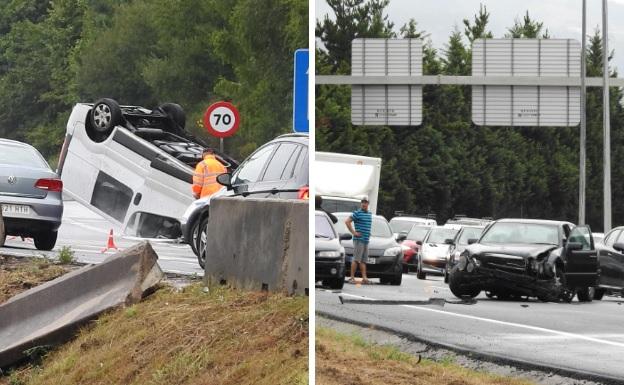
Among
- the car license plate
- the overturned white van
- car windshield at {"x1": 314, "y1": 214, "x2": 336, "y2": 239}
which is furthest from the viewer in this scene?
the car license plate

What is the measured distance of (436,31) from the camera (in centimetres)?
583

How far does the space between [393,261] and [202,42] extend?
9.08 metres

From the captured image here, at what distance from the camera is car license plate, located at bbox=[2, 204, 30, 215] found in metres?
13.2

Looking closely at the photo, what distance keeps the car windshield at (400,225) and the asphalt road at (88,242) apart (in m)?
6.12

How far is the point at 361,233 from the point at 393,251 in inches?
7.6

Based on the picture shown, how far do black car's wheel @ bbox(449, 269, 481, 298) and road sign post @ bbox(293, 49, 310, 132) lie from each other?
4.29 metres

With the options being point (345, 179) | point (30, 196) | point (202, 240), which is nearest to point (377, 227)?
point (345, 179)

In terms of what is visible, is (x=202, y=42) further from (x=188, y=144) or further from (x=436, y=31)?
(x=436, y=31)

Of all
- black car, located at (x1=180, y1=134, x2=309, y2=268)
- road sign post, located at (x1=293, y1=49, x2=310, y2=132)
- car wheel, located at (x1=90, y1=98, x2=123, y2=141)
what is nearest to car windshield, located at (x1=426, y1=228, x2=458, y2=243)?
road sign post, located at (x1=293, y1=49, x2=310, y2=132)

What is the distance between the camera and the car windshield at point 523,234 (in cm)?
549

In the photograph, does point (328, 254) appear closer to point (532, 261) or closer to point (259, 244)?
point (532, 261)

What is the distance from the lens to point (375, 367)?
5.98 meters

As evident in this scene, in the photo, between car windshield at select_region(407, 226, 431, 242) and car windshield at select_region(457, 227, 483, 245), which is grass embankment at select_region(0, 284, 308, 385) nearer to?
car windshield at select_region(407, 226, 431, 242)

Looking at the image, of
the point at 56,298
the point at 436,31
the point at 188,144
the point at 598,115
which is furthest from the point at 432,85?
the point at 188,144
